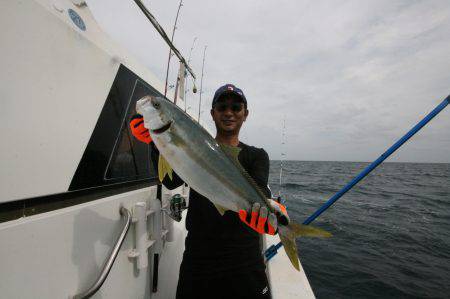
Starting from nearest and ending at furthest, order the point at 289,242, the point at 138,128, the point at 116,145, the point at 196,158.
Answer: the point at 196,158, the point at 138,128, the point at 289,242, the point at 116,145

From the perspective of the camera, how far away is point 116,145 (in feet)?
8.19

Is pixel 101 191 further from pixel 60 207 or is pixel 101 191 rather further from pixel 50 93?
pixel 50 93

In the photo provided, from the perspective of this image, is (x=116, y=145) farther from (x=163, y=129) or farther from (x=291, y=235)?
(x=291, y=235)

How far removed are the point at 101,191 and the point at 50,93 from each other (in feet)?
3.22

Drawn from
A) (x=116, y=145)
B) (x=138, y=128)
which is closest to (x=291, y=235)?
(x=138, y=128)

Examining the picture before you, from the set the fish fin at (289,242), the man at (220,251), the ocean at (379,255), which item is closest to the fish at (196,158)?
the man at (220,251)

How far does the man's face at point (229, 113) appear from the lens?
2.92 meters

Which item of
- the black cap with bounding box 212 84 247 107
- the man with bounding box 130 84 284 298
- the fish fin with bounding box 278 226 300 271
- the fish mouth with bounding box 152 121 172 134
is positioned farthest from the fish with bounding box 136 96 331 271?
the black cap with bounding box 212 84 247 107

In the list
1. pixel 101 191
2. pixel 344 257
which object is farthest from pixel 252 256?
pixel 344 257

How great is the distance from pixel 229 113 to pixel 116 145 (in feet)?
4.51

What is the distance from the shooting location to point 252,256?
8.03 feet

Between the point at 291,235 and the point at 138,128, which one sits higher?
the point at 138,128

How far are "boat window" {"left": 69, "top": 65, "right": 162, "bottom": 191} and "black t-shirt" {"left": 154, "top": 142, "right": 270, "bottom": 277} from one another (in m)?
0.61

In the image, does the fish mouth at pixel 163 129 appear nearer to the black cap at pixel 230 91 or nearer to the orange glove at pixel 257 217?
the orange glove at pixel 257 217
